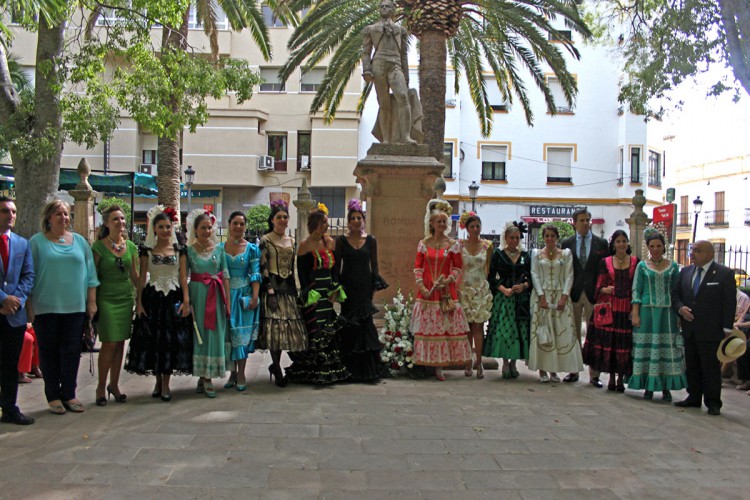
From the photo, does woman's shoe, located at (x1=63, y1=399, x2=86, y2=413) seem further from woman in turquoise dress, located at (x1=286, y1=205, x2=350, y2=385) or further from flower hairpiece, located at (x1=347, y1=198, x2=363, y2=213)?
flower hairpiece, located at (x1=347, y1=198, x2=363, y2=213)

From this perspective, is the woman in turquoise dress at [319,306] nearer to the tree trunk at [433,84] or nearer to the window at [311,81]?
the tree trunk at [433,84]

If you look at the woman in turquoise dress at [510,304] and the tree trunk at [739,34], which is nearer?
the woman in turquoise dress at [510,304]

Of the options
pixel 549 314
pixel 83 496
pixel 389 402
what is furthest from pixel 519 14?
pixel 83 496

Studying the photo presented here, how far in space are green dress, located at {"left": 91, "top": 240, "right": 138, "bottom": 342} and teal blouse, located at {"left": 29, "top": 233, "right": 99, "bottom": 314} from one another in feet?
1.00

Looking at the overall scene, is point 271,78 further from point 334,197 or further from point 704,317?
point 704,317

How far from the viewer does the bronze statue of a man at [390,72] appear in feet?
30.4

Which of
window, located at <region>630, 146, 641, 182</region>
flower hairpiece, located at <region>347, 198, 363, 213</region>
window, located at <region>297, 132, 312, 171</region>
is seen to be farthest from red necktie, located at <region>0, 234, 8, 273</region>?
window, located at <region>630, 146, 641, 182</region>

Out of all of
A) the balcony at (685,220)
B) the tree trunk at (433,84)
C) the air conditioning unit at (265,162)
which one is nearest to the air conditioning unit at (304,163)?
the air conditioning unit at (265,162)

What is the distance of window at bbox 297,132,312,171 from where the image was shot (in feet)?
113

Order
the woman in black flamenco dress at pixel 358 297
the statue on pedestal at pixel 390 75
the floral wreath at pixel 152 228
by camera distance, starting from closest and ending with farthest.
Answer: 1. the floral wreath at pixel 152 228
2. the woman in black flamenco dress at pixel 358 297
3. the statue on pedestal at pixel 390 75

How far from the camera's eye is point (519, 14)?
17078 millimetres

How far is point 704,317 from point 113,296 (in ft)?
19.1

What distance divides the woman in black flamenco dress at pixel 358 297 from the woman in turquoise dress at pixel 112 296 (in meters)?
2.19

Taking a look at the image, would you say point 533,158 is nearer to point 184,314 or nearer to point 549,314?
point 549,314
